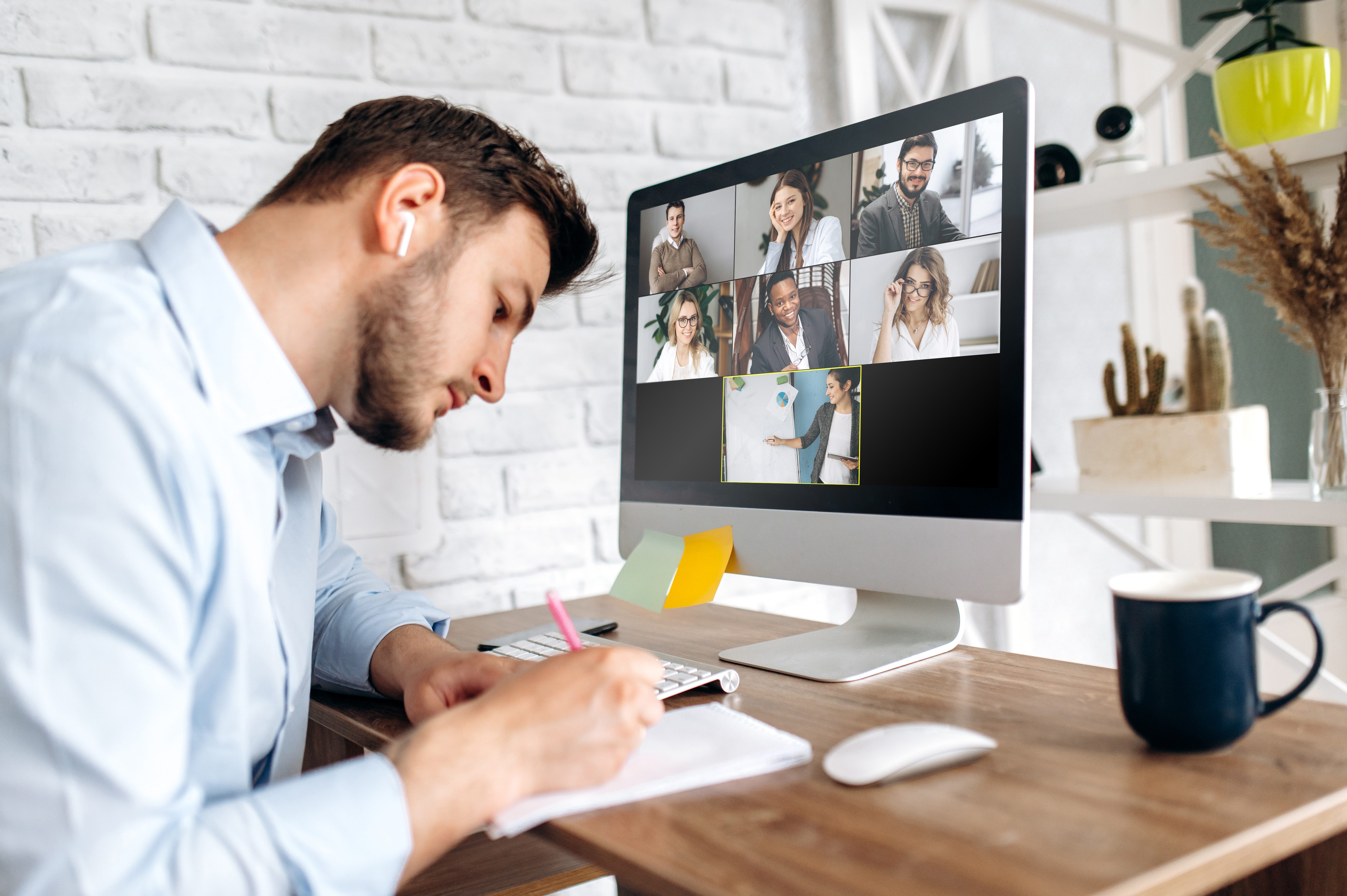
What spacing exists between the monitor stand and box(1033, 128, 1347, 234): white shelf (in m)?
0.53

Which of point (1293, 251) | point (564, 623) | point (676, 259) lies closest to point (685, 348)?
point (676, 259)

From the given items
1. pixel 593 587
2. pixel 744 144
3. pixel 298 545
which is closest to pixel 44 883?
pixel 298 545

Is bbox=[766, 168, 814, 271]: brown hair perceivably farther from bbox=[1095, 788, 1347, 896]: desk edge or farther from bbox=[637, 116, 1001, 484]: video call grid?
bbox=[1095, 788, 1347, 896]: desk edge

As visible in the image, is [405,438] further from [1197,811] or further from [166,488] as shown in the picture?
[1197,811]

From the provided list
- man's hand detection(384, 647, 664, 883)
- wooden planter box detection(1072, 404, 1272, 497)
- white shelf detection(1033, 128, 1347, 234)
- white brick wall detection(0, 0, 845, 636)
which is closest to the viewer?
man's hand detection(384, 647, 664, 883)

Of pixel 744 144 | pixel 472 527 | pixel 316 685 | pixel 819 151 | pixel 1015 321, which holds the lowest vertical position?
pixel 316 685

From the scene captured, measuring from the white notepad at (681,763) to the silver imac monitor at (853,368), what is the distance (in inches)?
6.9

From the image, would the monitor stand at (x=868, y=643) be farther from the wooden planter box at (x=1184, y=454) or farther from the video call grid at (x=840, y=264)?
the wooden planter box at (x=1184, y=454)

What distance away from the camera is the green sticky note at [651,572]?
3.33 ft

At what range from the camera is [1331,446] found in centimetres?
134

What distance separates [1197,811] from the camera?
1.73 feet

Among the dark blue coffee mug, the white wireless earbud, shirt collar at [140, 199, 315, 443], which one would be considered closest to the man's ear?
the white wireless earbud

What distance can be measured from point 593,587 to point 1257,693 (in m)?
1.05

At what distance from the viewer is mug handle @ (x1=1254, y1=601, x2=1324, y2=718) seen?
575mm
